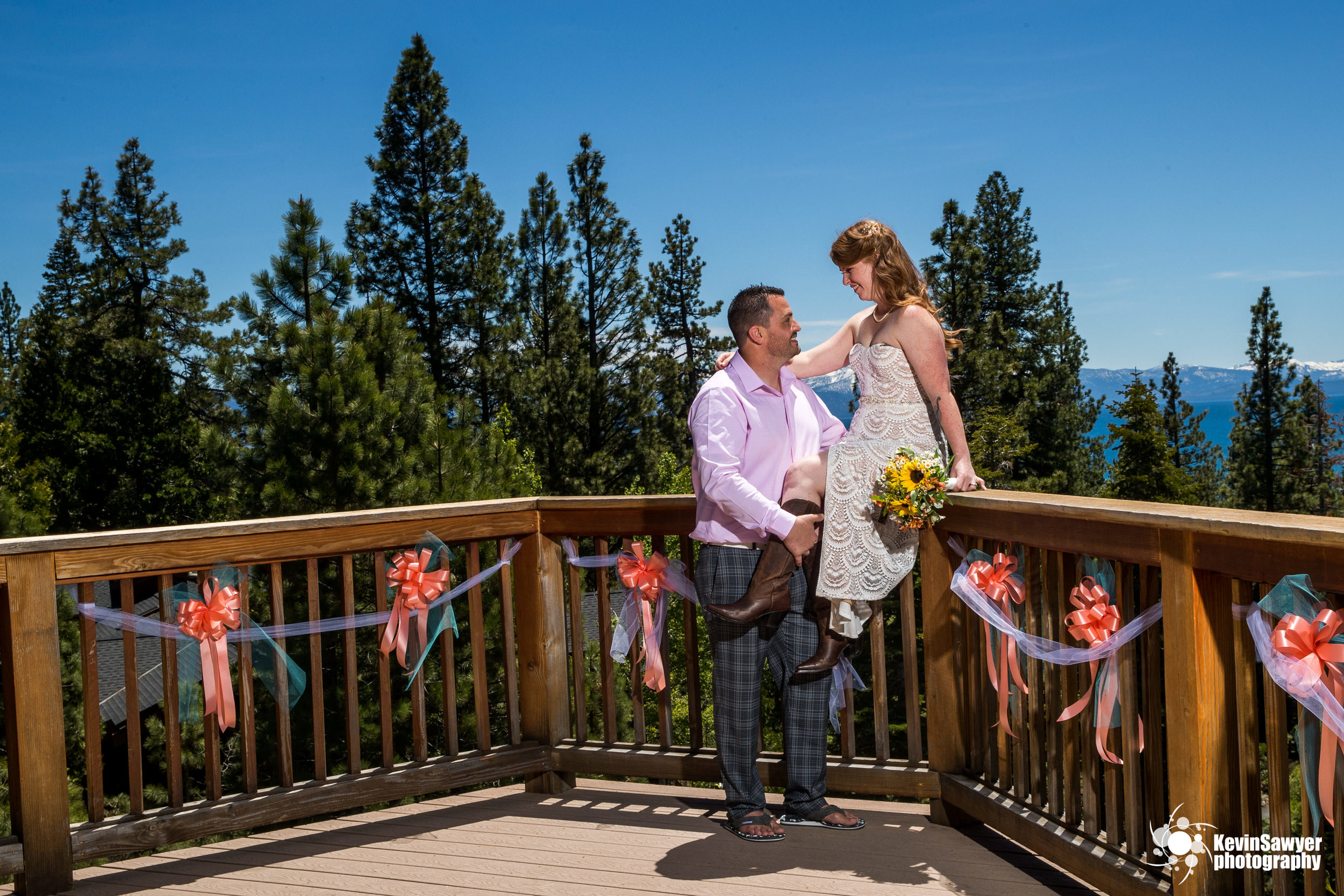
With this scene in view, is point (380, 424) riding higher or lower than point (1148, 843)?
higher

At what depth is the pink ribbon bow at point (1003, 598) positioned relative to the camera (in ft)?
8.23

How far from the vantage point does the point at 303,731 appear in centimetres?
1159

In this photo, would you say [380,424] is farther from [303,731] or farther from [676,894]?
[676,894]

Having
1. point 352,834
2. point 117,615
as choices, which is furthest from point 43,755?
point 352,834

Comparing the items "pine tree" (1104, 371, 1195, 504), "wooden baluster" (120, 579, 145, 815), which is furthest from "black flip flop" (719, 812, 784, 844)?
"pine tree" (1104, 371, 1195, 504)

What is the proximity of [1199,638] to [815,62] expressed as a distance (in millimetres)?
60388

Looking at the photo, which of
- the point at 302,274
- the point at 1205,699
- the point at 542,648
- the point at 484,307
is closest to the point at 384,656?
the point at 542,648

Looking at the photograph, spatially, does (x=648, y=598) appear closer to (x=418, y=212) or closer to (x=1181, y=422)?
(x=418, y=212)

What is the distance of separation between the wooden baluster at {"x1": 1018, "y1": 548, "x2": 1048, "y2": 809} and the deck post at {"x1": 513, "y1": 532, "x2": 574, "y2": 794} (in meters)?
1.55

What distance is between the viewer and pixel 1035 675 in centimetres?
245

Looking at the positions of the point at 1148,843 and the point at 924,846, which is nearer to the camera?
the point at 1148,843

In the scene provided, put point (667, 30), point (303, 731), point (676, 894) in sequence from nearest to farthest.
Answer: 1. point (676, 894)
2. point (303, 731)
3. point (667, 30)

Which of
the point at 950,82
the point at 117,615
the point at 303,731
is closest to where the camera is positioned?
the point at 117,615

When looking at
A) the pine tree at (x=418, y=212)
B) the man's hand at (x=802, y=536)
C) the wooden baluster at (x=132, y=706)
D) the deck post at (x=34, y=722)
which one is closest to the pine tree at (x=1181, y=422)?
the pine tree at (x=418, y=212)
